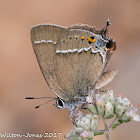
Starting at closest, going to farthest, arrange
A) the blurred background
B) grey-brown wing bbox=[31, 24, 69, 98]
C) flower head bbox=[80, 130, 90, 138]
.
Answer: flower head bbox=[80, 130, 90, 138], grey-brown wing bbox=[31, 24, 69, 98], the blurred background

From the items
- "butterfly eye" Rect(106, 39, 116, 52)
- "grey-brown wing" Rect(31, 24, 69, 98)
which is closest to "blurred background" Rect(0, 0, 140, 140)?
"grey-brown wing" Rect(31, 24, 69, 98)

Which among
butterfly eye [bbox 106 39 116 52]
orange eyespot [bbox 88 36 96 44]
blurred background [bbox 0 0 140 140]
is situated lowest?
blurred background [bbox 0 0 140 140]

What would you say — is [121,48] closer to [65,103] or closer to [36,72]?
[36,72]

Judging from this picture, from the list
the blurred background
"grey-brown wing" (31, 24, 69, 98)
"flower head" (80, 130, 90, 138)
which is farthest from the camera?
the blurred background

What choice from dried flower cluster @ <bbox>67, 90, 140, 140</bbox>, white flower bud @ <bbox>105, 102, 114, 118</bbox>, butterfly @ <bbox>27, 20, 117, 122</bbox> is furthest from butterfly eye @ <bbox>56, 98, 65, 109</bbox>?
white flower bud @ <bbox>105, 102, 114, 118</bbox>

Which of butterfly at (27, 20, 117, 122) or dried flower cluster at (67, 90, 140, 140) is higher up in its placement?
butterfly at (27, 20, 117, 122)

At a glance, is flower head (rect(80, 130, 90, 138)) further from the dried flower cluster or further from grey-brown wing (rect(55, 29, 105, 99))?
grey-brown wing (rect(55, 29, 105, 99))

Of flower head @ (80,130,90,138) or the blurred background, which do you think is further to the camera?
the blurred background
